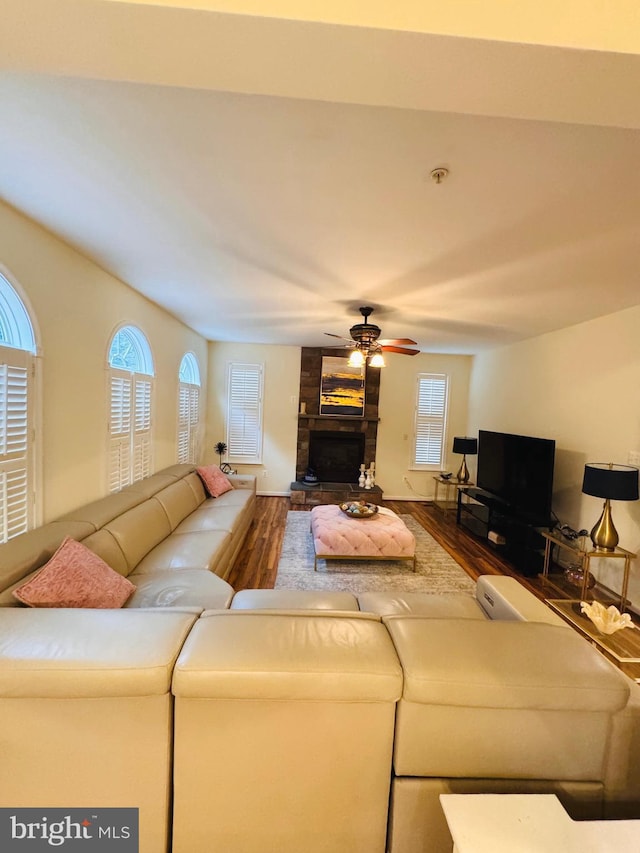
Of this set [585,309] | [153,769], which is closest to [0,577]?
[153,769]

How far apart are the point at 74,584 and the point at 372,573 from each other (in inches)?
101

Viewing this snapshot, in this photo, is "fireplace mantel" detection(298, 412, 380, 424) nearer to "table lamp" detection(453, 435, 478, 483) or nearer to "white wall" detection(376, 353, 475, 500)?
"white wall" detection(376, 353, 475, 500)

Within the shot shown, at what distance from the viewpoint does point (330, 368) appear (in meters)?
5.92

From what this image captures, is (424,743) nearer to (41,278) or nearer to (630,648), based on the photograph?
(630,648)

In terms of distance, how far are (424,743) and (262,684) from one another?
1.81 ft

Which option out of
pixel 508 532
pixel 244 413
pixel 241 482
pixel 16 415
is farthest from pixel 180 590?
pixel 244 413

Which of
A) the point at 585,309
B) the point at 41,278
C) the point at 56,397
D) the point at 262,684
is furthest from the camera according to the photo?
the point at 585,309

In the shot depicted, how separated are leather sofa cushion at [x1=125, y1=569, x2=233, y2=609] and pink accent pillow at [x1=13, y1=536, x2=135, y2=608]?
0.12 meters

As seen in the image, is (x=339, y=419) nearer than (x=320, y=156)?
No

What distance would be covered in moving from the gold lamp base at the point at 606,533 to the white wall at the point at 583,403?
1.03 ft

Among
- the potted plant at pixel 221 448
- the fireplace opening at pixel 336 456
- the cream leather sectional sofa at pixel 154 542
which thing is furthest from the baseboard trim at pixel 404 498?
the cream leather sectional sofa at pixel 154 542

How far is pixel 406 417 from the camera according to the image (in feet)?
20.0

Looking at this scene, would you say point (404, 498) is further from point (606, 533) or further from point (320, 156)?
point (320, 156)

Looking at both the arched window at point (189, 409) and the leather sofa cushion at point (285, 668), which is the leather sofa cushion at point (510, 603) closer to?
the leather sofa cushion at point (285, 668)
